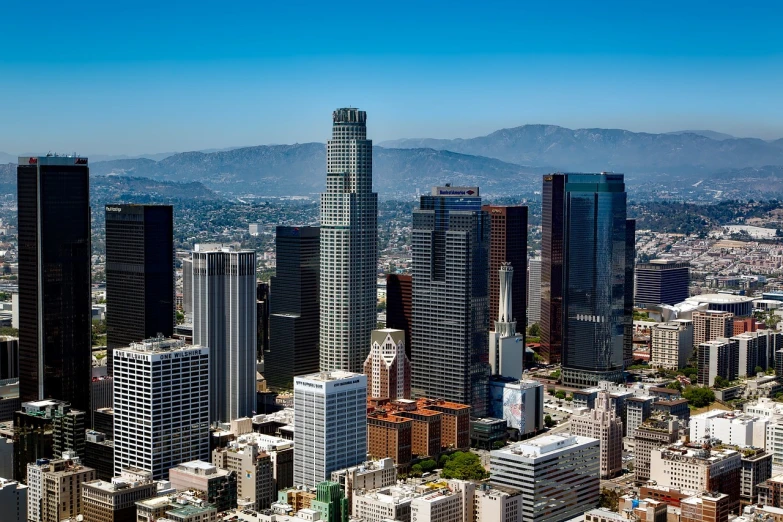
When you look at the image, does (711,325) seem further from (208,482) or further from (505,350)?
(208,482)

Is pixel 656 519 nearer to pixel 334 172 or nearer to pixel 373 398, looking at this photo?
pixel 373 398

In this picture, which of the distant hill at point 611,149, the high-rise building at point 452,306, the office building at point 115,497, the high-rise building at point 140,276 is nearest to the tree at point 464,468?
the high-rise building at point 452,306

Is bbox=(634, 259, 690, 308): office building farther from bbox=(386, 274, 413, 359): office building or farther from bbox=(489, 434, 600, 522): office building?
bbox=(489, 434, 600, 522): office building

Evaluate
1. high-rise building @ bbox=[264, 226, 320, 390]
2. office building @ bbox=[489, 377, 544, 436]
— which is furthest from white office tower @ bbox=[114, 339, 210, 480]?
office building @ bbox=[489, 377, 544, 436]

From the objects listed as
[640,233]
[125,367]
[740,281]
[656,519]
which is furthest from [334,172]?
[640,233]

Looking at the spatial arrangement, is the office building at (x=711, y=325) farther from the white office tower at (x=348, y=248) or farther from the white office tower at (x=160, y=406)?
the white office tower at (x=160, y=406)

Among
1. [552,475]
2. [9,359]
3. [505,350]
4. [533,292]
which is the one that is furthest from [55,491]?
[533,292]
